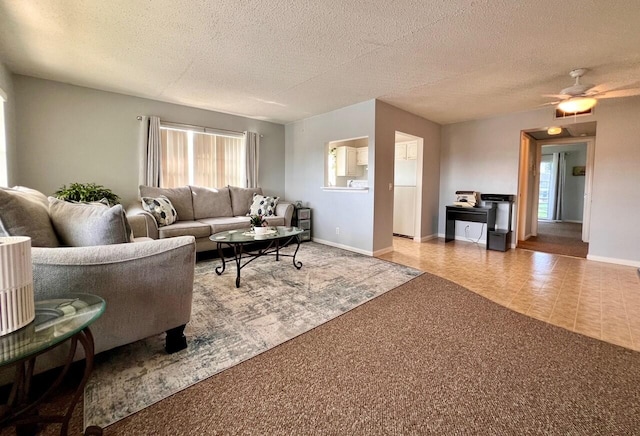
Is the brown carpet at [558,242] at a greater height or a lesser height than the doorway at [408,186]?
lesser

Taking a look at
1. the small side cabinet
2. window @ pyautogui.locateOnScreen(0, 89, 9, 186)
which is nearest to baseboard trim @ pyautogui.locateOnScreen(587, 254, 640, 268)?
the small side cabinet

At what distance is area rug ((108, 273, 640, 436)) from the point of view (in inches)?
49.9

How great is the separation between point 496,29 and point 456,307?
2.30m

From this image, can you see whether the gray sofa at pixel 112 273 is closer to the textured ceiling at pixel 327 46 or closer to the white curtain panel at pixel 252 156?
the textured ceiling at pixel 327 46

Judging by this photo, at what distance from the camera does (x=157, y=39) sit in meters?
2.44

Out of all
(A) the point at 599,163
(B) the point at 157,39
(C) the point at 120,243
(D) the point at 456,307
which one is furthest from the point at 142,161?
(A) the point at 599,163

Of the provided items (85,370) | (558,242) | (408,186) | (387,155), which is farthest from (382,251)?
(85,370)

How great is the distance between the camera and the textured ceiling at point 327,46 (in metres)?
2.02

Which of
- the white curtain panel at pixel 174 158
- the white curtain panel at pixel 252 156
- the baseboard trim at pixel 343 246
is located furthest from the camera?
the white curtain panel at pixel 252 156

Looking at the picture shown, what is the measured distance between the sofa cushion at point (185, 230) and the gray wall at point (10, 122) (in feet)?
5.40

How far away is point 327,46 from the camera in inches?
100

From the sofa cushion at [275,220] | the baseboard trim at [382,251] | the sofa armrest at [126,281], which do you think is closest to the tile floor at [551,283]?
the baseboard trim at [382,251]

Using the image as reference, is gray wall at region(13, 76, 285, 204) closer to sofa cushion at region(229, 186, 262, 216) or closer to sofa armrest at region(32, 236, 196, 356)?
sofa cushion at region(229, 186, 262, 216)

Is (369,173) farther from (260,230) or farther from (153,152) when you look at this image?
(153,152)
